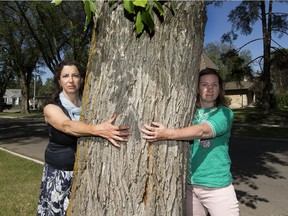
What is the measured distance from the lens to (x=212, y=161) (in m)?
2.85

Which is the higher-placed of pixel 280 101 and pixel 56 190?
pixel 280 101

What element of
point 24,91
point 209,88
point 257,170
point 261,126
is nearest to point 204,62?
point 257,170

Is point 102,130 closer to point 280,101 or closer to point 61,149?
point 61,149

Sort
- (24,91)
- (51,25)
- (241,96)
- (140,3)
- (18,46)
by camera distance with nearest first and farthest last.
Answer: (140,3) → (51,25) → (18,46) → (24,91) → (241,96)

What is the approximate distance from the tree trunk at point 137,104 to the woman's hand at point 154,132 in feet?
0.12

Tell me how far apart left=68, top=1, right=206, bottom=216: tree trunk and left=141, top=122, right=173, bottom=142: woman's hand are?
0.12 ft

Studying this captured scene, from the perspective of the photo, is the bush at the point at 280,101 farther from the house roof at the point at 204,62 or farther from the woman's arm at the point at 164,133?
the woman's arm at the point at 164,133

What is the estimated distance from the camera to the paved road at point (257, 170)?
5886 millimetres

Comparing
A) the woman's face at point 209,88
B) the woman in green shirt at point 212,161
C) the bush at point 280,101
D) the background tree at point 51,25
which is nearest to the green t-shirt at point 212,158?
the woman in green shirt at point 212,161

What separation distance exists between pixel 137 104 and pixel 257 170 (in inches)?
282

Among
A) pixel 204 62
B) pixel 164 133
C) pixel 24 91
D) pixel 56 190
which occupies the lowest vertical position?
pixel 56 190

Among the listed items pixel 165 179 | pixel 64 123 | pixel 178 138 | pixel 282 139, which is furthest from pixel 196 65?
pixel 282 139

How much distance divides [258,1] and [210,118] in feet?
68.6

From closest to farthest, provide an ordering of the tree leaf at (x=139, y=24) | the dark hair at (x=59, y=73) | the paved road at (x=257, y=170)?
the tree leaf at (x=139, y=24) < the dark hair at (x=59, y=73) < the paved road at (x=257, y=170)
